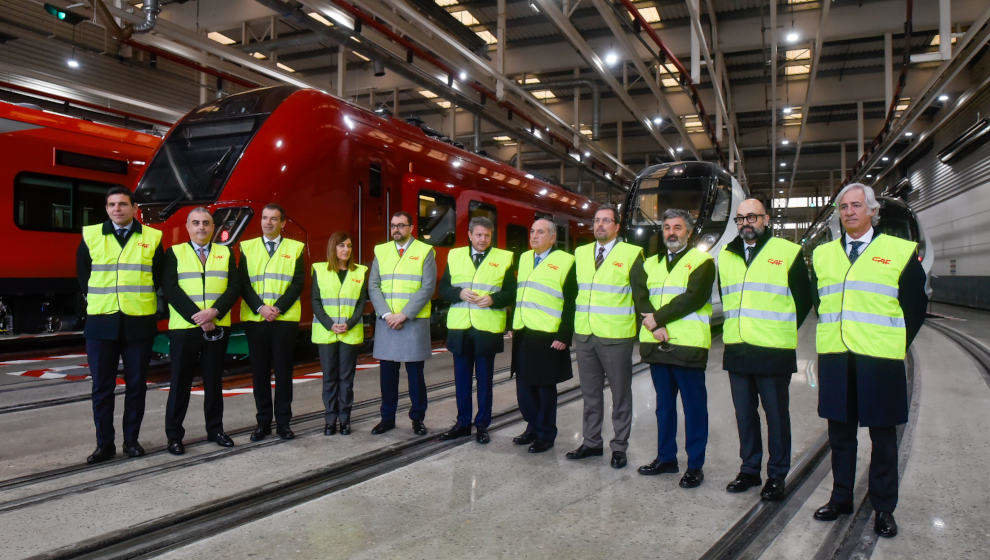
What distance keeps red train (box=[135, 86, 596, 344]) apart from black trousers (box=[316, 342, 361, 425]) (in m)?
2.33

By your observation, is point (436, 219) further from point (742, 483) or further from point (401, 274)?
point (742, 483)

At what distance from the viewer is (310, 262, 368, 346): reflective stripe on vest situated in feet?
15.8

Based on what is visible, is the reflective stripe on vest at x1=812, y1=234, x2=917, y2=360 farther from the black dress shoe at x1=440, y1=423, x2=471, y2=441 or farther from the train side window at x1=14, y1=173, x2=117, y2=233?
the train side window at x1=14, y1=173, x2=117, y2=233

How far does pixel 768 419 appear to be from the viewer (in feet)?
11.7

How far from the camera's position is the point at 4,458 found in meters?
4.10

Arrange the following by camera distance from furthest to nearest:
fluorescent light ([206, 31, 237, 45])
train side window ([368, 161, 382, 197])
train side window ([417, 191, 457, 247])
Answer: fluorescent light ([206, 31, 237, 45])
train side window ([417, 191, 457, 247])
train side window ([368, 161, 382, 197])

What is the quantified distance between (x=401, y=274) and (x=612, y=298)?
5.34 feet

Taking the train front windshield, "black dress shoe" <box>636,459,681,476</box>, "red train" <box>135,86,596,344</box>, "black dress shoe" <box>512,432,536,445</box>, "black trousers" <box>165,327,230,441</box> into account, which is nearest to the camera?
"black dress shoe" <box>636,459,681,476</box>

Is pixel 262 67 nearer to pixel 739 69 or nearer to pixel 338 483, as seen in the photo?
pixel 338 483

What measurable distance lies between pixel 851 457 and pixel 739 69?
16518mm

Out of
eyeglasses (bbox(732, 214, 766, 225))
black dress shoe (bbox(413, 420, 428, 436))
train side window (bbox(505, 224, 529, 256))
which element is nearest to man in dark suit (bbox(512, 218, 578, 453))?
black dress shoe (bbox(413, 420, 428, 436))

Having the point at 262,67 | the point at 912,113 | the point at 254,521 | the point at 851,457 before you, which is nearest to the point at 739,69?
the point at 912,113

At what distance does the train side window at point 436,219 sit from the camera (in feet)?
29.6

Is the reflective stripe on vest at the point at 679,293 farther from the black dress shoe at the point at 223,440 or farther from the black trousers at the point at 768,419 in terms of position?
the black dress shoe at the point at 223,440
